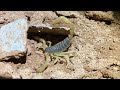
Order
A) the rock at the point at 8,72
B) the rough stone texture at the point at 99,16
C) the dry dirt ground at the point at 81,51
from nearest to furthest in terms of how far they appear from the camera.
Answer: the rock at the point at 8,72
the dry dirt ground at the point at 81,51
the rough stone texture at the point at 99,16

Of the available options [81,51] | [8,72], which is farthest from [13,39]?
[81,51]

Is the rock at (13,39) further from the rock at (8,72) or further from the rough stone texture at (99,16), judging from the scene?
the rough stone texture at (99,16)

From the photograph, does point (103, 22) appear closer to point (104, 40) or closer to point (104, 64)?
point (104, 40)

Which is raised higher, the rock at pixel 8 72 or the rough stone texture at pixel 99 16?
the rough stone texture at pixel 99 16

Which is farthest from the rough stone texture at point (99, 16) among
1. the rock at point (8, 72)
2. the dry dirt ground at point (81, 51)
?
the rock at point (8, 72)

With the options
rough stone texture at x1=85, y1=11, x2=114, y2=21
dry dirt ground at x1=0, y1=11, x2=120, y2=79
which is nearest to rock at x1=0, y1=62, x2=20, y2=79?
dry dirt ground at x1=0, y1=11, x2=120, y2=79

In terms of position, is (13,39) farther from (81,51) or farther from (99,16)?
(99,16)

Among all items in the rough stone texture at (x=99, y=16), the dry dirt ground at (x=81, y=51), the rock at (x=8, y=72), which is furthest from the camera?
the rough stone texture at (x=99, y=16)
